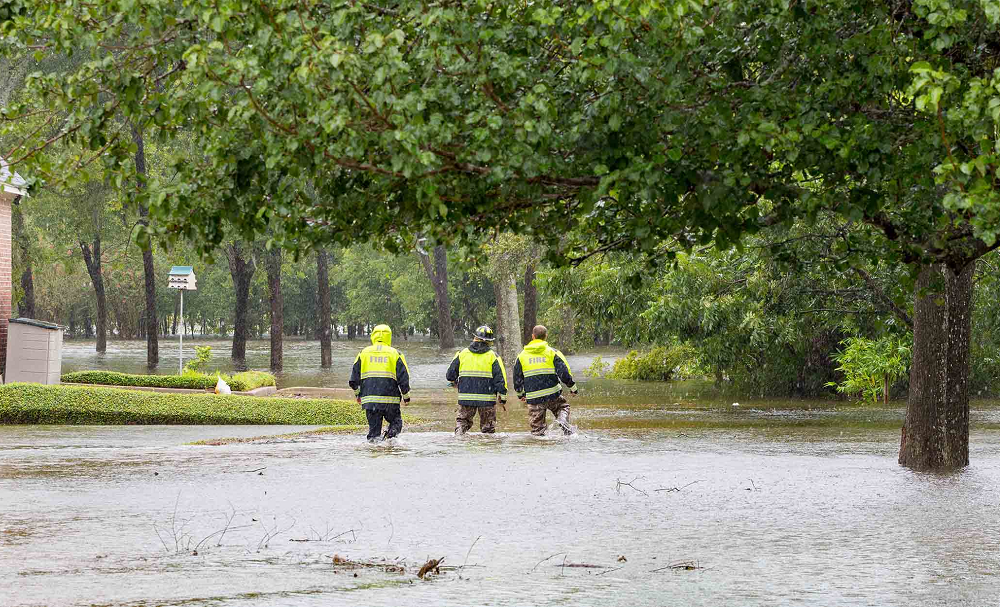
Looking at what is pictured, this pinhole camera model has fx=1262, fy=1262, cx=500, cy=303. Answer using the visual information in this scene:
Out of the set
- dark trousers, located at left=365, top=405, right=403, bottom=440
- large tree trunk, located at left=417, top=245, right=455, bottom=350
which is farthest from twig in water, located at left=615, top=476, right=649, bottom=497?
large tree trunk, located at left=417, top=245, right=455, bottom=350

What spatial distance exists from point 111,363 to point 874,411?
122 ft

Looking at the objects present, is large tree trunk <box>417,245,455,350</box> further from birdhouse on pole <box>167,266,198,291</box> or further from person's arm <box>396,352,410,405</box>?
person's arm <box>396,352,410,405</box>

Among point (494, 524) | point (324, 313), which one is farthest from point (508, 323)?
point (494, 524)

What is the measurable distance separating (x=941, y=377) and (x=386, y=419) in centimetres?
759

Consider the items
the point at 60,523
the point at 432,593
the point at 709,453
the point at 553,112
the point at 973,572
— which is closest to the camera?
the point at 553,112

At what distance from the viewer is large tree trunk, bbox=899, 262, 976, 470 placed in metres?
13.8

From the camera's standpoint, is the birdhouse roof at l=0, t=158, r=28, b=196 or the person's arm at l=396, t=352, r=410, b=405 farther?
the person's arm at l=396, t=352, r=410, b=405

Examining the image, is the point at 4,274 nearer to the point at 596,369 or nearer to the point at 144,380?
the point at 144,380

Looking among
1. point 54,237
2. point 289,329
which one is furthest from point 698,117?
point 289,329

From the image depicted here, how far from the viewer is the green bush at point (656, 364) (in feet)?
127

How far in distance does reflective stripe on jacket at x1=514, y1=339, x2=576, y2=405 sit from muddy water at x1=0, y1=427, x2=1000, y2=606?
106 cm

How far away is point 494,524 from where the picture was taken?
423 inches

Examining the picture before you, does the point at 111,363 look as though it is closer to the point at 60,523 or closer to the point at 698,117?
the point at 60,523

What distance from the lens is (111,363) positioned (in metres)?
53.5
